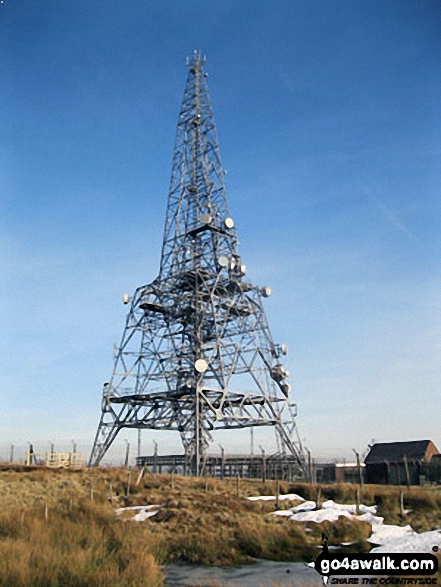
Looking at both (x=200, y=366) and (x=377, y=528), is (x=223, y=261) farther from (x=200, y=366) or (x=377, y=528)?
(x=377, y=528)

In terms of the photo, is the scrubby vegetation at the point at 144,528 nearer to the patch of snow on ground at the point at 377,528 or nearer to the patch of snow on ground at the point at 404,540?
the patch of snow on ground at the point at 377,528

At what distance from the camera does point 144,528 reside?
68.4 feet

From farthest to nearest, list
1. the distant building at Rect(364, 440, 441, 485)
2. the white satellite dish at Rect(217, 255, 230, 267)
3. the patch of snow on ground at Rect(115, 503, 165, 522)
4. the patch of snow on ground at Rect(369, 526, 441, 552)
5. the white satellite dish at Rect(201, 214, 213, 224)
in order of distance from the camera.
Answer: the white satellite dish at Rect(201, 214, 213, 224) → the white satellite dish at Rect(217, 255, 230, 267) → the distant building at Rect(364, 440, 441, 485) → the patch of snow on ground at Rect(115, 503, 165, 522) → the patch of snow on ground at Rect(369, 526, 441, 552)

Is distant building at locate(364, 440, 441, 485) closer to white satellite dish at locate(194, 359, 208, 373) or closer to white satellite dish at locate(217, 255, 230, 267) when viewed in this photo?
white satellite dish at locate(194, 359, 208, 373)

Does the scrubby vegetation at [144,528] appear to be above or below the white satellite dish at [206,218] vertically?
below

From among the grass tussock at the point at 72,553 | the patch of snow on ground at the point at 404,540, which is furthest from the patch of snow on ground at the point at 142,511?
the patch of snow on ground at the point at 404,540

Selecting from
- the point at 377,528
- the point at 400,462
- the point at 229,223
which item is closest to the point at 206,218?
the point at 229,223

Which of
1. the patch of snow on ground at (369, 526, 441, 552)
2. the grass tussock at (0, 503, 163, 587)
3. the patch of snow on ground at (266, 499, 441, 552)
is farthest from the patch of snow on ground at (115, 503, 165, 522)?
the patch of snow on ground at (369, 526, 441, 552)

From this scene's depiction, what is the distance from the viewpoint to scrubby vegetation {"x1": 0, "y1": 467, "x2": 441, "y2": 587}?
44.6 ft

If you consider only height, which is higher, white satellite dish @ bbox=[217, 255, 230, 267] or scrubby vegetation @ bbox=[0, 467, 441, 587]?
white satellite dish @ bbox=[217, 255, 230, 267]

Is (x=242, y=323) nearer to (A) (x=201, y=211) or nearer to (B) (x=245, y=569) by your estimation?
(A) (x=201, y=211)

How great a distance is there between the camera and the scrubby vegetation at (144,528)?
1359 centimetres

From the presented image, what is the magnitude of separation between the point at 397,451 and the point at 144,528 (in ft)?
140

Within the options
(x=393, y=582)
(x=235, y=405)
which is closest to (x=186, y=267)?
(x=235, y=405)
